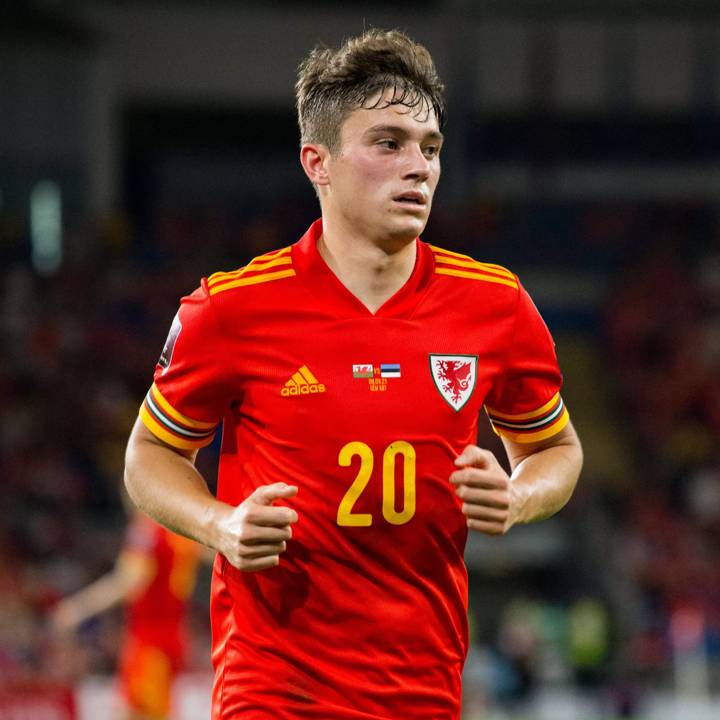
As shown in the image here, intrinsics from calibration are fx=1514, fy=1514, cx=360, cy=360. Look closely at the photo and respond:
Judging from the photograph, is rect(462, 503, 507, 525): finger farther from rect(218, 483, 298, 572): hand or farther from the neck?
the neck

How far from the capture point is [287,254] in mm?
3521

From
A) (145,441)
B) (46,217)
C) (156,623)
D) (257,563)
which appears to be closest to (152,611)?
(156,623)

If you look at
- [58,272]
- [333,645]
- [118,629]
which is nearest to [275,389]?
[333,645]

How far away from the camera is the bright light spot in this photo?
1939 centimetres

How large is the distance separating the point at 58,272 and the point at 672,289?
782 centimetres

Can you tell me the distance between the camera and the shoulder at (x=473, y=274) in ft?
11.5

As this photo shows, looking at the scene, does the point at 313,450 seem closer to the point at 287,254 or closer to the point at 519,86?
the point at 287,254

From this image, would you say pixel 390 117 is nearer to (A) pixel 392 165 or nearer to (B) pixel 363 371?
(A) pixel 392 165

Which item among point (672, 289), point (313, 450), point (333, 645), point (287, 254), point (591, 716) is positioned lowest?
point (591, 716)

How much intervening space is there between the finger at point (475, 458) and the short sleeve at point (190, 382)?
1.99 feet

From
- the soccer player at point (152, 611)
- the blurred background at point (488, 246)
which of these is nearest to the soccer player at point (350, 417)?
the soccer player at point (152, 611)

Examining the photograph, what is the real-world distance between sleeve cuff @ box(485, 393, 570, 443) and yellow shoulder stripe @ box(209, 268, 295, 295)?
590mm

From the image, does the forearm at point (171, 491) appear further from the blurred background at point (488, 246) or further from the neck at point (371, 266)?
the blurred background at point (488, 246)

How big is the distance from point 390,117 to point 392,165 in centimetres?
11
